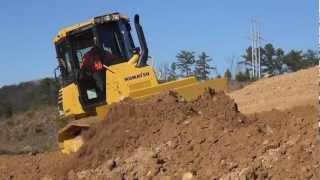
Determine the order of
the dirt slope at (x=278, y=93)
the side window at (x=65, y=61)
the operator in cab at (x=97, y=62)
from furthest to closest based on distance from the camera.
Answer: the dirt slope at (x=278, y=93)
the side window at (x=65, y=61)
the operator in cab at (x=97, y=62)

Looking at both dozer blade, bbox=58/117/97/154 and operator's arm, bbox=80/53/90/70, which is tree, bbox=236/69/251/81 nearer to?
operator's arm, bbox=80/53/90/70

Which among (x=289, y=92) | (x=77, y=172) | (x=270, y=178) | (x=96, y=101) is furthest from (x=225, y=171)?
(x=289, y=92)

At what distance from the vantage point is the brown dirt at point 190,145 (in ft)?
25.8

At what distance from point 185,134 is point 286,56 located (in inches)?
2014

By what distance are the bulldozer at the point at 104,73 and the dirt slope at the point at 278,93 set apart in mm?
6548

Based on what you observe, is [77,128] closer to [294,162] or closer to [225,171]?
[225,171]

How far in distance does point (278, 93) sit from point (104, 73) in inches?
442

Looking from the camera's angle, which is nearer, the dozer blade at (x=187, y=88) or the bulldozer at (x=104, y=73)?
the dozer blade at (x=187, y=88)

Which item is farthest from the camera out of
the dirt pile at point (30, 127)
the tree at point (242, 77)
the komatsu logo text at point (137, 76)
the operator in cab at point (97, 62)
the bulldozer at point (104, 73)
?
the tree at point (242, 77)

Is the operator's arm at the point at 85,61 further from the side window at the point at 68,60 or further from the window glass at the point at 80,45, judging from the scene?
the side window at the point at 68,60

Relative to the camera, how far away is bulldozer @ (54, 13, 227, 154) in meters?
12.3

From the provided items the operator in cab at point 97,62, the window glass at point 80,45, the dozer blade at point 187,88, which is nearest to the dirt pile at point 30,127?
the window glass at point 80,45

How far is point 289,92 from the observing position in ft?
73.3

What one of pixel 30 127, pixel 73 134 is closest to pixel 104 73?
pixel 73 134
